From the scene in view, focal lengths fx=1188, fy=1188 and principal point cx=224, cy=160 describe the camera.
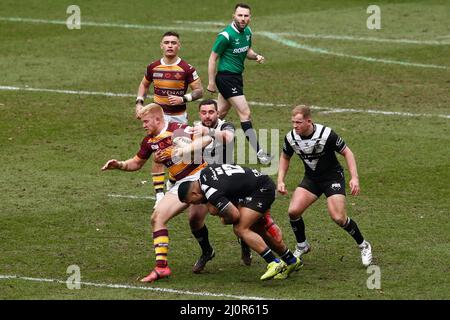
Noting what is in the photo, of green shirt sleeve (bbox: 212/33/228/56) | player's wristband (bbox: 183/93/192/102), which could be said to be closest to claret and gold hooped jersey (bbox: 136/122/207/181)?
player's wristband (bbox: 183/93/192/102)

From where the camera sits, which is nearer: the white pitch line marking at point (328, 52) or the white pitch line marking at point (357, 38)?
the white pitch line marking at point (328, 52)

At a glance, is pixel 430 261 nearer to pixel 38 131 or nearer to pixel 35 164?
pixel 35 164

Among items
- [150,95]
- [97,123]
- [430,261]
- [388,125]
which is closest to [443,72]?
[388,125]

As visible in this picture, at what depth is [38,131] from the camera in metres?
21.7

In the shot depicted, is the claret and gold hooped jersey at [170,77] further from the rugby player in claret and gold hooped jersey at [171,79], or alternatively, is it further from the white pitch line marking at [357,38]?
the white pitch line marking at [357,38]

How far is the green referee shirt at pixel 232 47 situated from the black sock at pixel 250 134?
3.00ft

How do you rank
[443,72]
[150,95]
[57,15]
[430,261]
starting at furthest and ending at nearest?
[57,15] → [443,72] → [150,95] → [430,261]

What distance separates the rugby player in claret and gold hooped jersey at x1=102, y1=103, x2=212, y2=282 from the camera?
560 inches

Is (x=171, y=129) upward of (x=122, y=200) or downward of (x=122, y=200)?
upward

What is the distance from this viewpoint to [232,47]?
66.1 ft

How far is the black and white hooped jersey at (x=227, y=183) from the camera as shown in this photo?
13.7 m

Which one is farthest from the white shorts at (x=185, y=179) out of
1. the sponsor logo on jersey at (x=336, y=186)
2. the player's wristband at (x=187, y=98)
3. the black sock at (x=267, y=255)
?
the player's wristband at (x=187, y=98)

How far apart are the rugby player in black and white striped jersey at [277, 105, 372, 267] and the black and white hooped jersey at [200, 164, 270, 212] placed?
0.61 meters
